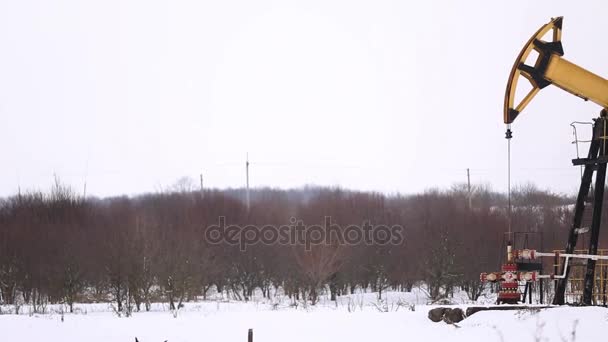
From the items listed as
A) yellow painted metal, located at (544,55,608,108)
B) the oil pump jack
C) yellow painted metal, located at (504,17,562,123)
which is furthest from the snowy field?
yellow painted metal, located at (544,55,608,108)

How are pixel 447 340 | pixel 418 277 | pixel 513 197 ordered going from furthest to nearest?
pixel 513 197, pixel 418 277, pixel 447 340

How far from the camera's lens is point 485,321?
12.8 metres

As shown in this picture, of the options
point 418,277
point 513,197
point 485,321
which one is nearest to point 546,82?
point 485,321

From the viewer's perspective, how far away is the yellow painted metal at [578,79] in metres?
15.1

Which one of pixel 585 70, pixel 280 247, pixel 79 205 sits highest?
pixel 585 70

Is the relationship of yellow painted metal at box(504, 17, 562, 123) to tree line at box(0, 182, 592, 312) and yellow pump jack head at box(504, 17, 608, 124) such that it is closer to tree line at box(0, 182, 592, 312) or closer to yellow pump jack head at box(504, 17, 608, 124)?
yellow pump jack head at box(504, 17, 608, 124)

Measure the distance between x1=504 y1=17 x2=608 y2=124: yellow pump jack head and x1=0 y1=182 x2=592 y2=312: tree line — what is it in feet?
36.9

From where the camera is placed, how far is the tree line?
1066 inches

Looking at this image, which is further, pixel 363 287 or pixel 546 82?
pixel 363 287

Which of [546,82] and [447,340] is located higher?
[546,82]

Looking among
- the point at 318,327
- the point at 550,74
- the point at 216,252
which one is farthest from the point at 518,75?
the point at 216,252

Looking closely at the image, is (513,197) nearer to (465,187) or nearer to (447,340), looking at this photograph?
(465,187)

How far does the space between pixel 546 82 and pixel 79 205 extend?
122 ft

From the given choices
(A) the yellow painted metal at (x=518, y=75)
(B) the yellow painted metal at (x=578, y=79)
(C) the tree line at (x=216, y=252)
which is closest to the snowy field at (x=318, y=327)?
(A) the yellow painted metal at (x=518, y=75)
